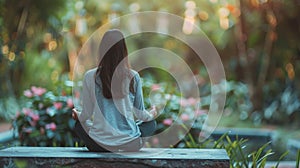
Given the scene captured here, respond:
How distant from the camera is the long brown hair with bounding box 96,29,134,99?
2928mm

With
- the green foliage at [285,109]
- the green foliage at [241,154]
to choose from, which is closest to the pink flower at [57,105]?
the green foliage at [241,154]

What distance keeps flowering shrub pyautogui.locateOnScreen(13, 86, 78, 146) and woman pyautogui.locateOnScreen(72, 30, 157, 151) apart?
156 centimetres

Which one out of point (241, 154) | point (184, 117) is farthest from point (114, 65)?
point (184, 117)

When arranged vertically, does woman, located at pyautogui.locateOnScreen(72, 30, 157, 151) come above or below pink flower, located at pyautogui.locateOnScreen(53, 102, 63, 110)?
above

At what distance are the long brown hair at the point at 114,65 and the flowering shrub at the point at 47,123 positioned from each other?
5.54 feet

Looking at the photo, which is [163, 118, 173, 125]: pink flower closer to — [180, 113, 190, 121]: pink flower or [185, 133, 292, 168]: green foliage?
[180, 113, 190, 121]: pink flower

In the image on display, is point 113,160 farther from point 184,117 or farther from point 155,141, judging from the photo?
point 184,117

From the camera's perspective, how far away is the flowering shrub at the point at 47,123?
463 cm

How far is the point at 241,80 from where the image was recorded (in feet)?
32.5

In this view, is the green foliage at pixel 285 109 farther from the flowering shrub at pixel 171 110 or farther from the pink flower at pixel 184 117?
the pink flower at pixel 184 117

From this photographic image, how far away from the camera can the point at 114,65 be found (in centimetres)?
296

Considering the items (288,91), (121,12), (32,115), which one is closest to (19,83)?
(121,12)

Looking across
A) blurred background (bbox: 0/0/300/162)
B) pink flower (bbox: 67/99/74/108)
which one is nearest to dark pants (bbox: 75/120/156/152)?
pink flower (bbox: 67/99/74/108)

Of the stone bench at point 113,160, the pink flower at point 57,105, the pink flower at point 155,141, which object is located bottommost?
the pink flower at point 155,141
